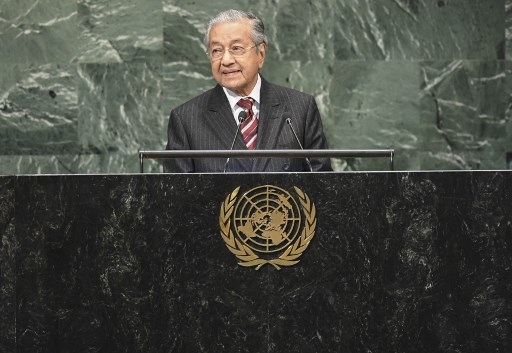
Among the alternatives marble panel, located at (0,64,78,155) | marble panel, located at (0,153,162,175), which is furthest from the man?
marble panel, located at (0,64,78,155)

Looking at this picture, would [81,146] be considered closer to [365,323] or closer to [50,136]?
[50,136]

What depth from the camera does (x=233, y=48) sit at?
15.5 feet

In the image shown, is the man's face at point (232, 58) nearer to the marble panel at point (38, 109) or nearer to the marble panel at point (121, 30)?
the marble panel at point (121, 30)

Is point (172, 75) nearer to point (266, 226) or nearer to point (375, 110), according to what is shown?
point (375, 110)

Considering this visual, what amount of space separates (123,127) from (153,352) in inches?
132

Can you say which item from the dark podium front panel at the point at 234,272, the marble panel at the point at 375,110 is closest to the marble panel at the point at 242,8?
the marble panel at the point at 375,110

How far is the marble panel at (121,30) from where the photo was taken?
23.0 ft

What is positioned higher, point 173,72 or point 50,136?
point 173,72

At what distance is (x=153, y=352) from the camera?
12.5 ft

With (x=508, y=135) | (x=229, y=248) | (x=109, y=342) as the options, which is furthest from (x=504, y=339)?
(x=508, y=135)

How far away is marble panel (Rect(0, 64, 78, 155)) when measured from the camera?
7.00 m

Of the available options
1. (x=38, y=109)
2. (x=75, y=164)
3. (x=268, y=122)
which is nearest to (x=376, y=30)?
(x=75, y=164)

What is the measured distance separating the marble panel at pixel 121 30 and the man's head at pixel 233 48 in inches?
91.1

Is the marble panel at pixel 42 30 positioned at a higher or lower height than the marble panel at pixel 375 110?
higher
